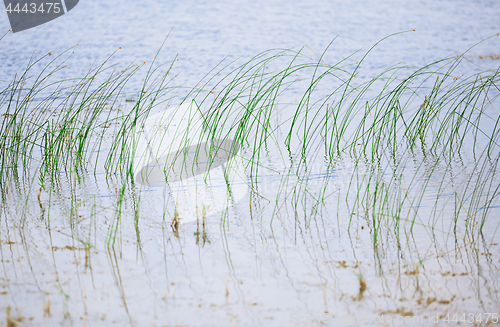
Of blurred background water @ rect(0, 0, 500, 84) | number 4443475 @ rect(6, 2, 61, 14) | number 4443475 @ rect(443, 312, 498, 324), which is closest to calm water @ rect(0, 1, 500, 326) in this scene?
number 4443475 @ rect(443, 312, 498, 324)

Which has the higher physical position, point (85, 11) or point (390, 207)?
point (85, 11)

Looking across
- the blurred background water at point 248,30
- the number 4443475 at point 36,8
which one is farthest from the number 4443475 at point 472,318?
the number 4443475 at point 36,8

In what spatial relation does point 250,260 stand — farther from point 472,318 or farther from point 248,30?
point 248,30

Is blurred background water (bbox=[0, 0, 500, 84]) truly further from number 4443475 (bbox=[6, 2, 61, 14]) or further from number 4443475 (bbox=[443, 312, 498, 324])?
number 4443475 (bbox=[443, 312, 498, 324])

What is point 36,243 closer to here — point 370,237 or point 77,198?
point 77,198

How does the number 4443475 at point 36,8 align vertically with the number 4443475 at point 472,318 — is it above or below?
above

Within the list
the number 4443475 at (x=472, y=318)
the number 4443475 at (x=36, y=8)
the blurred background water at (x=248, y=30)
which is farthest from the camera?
the number 4443475 at (x=36, y=8)

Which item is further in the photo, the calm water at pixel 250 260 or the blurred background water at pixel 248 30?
the blurred background water at pixel 248 30

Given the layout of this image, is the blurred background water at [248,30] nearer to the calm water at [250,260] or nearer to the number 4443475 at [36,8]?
the number 4443475 at [36,8]

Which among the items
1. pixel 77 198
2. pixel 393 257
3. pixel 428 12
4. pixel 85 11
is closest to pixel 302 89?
pixel 77 198

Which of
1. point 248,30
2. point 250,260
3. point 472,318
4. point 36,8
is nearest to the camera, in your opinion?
point 472,318

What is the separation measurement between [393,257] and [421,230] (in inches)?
10.2

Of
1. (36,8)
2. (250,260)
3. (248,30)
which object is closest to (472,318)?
(250,260)

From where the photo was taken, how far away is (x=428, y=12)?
1331 cm
